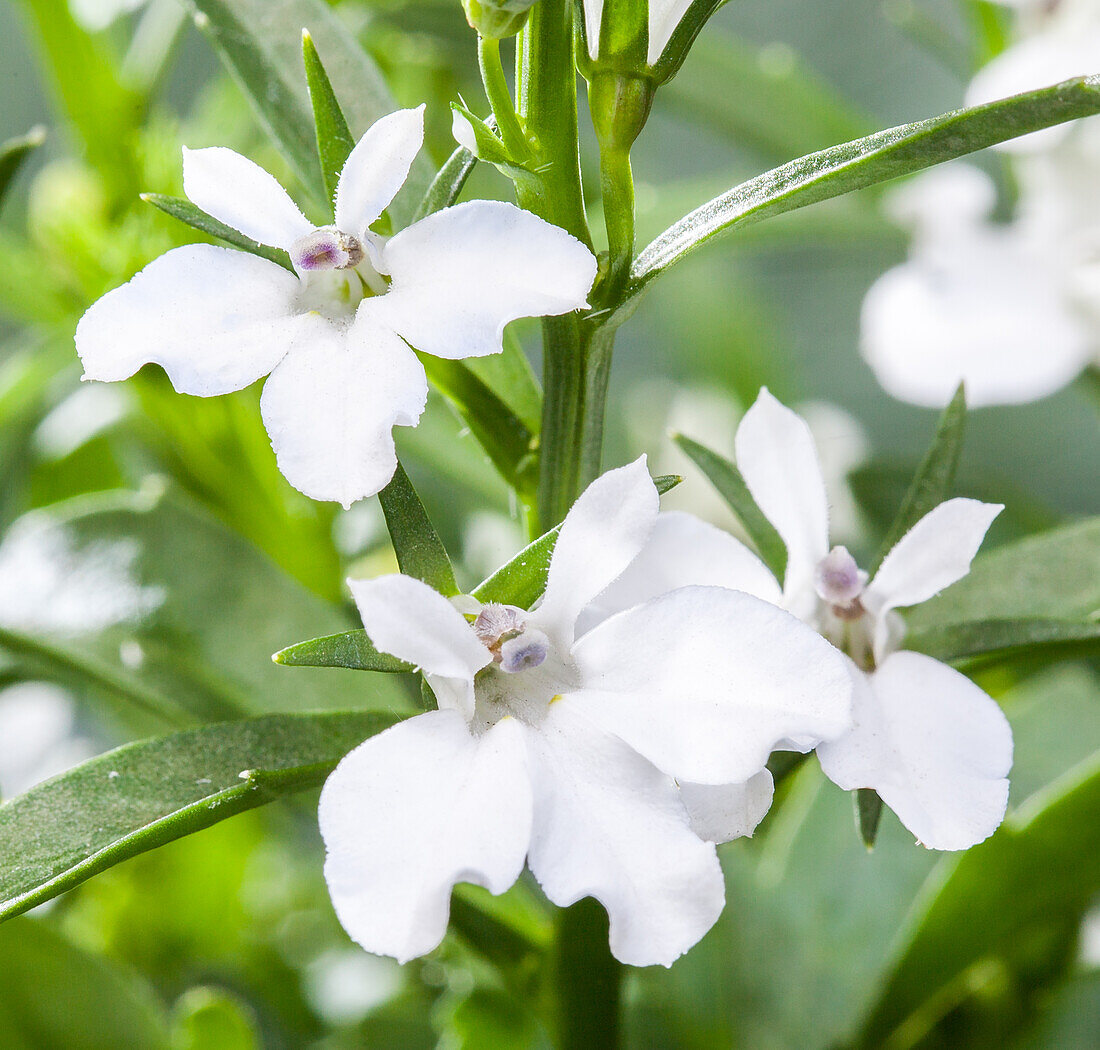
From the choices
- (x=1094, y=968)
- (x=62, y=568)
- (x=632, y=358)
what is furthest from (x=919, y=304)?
(x=632, y=358)

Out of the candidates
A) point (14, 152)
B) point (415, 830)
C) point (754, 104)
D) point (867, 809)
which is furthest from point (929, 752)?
point (754, 104)

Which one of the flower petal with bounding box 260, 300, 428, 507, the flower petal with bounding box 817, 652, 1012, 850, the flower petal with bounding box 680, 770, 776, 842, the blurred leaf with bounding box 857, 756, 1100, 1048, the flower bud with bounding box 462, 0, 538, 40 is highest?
the flower bud with bounding box 462, 0, 538, 40

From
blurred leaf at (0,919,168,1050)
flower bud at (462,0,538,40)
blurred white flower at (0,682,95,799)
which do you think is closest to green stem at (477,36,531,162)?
flower bud at (462,0,538,40)

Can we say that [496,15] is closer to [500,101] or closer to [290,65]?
[500,101]

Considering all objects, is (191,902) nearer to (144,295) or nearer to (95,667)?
(95,667)

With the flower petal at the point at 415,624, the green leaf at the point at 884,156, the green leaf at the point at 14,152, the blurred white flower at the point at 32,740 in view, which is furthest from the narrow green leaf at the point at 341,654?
the blurred white flower at the point at 32,740

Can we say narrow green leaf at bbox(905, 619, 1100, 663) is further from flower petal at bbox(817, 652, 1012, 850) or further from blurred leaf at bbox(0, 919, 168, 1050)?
blurred leaf at bbox(0, 919, 168, 1050)
